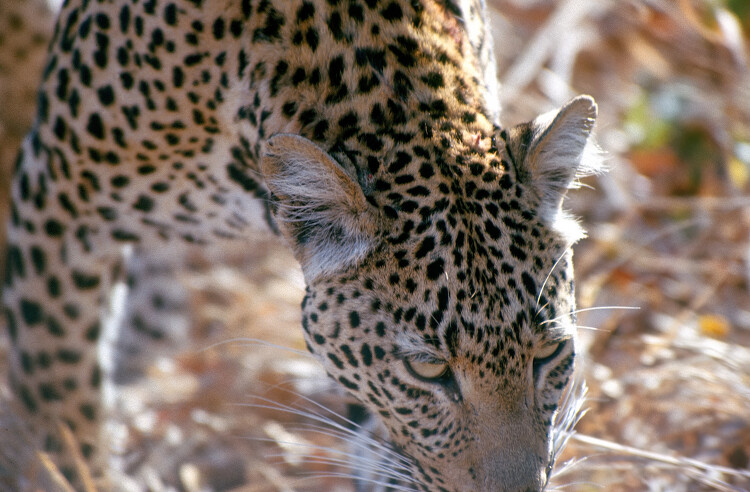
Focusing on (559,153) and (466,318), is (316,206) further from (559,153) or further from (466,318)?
(559,153)

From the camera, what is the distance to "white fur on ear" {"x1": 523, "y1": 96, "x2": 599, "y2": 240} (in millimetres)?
2752

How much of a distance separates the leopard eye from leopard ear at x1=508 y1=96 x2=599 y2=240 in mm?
606

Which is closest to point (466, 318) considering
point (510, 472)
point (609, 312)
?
point (510, 472)

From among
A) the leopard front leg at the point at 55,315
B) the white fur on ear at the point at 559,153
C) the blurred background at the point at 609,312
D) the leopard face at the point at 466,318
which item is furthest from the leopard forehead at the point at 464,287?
A: the leopard front leg at the point at 55,315

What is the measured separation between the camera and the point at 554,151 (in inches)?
111

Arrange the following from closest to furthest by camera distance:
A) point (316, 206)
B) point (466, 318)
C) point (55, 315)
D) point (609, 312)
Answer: point (466, 318) → point (316, 206) → point (55, 315) → point (609, 312)

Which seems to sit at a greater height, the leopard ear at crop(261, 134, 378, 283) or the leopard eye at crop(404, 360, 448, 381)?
the leopard ear at crop(261, 134, 378, 283)

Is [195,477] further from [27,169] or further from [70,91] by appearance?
[70,91]

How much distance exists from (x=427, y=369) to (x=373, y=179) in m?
0.64

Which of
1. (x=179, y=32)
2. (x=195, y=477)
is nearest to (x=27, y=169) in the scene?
(x=179, y=32)

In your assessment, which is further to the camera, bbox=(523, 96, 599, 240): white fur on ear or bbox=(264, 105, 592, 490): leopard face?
bbox=(523, 96, 599, 240): white fur on ear

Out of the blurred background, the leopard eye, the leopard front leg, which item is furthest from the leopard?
the blurred background

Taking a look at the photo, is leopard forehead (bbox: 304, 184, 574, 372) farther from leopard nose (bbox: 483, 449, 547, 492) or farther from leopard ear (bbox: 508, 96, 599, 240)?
leopard nose (bbox: 483, 449, 547, 492)

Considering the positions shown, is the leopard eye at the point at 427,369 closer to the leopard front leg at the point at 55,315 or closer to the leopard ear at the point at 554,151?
the leopard ear at the point at 554,151
